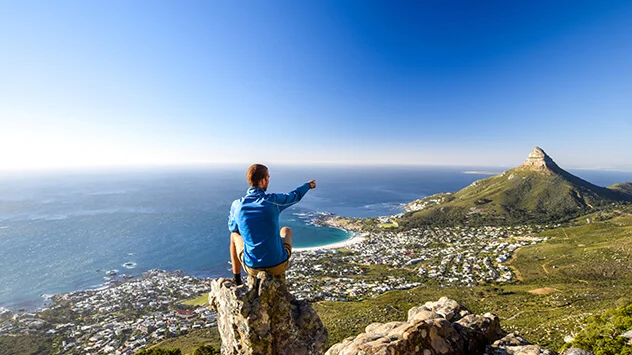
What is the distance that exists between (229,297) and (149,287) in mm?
65830

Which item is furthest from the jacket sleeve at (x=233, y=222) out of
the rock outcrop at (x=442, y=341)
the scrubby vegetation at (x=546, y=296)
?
the scrubby vegetation at (x=546, y=296)

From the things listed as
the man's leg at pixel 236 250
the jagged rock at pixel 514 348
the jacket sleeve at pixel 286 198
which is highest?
the jacket sleeve at pixel 286 198

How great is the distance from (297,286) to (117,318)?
3053 centimetres

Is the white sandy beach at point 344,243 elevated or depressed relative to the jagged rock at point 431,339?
depressed

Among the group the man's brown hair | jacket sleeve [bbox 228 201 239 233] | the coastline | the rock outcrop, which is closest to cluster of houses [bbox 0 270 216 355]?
the coastline

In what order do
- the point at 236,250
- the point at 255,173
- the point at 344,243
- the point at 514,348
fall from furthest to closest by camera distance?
the point at 344,243 < the point at 514,348 < the point at 236,250 < the point at 255,173

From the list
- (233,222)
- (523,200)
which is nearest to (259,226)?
(233,222)

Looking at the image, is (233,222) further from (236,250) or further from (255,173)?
(255,173)

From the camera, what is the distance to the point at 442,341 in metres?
6.95

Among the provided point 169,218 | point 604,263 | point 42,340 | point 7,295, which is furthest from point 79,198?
point 604,263

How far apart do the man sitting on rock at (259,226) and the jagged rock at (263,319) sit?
0.92 ft

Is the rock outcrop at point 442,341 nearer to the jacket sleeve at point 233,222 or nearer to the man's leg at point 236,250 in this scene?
the man's leg at point 236,250

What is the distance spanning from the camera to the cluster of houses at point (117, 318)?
38.1 m

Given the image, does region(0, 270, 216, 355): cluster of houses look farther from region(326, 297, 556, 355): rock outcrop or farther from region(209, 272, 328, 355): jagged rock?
region(209, 272, 328, 355): jagged rock
